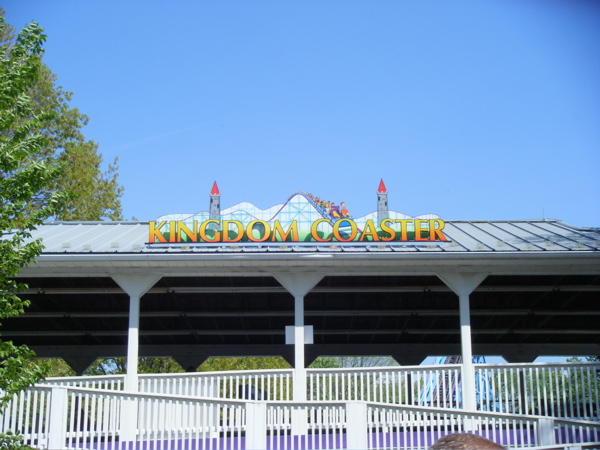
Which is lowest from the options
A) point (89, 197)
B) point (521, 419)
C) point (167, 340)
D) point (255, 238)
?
point (521, 419)

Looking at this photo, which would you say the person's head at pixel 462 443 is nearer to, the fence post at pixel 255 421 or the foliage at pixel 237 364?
the fence post at pixel 255 421

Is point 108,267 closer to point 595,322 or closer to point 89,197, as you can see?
point 595,322

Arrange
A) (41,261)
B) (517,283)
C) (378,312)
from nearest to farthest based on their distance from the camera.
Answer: (41,261)
(517,283)
(378,312)

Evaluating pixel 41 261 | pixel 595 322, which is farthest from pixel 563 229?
pixel 41 261

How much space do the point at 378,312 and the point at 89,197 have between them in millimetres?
18435

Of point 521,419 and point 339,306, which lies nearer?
point 521,419

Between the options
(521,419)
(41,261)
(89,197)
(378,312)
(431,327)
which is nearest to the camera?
(521,419)

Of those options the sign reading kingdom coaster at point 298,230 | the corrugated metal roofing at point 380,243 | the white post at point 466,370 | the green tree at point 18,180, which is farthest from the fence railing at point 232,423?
the sign reading kingdom coaster at point 298,230

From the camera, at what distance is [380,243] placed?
45.6ft

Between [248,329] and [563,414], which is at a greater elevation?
[248,329]

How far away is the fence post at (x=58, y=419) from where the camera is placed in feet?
37.8

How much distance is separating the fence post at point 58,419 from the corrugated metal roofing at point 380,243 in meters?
2.82

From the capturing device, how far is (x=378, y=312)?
58.7 ft

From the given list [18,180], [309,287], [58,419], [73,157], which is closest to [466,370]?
[309,287]
